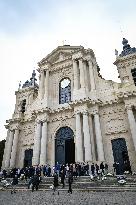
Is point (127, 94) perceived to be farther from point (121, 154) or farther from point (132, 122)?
point (121, 154)

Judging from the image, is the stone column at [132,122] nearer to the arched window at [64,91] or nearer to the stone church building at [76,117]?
the stone church building at [76,117]

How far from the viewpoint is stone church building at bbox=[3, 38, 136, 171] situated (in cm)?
1747

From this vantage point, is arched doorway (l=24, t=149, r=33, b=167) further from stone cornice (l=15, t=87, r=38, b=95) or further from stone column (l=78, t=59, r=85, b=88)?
stone cornice (l=15, t=87, r=38, b=95)

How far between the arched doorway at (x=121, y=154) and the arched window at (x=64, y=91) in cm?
688

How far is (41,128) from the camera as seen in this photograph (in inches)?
824

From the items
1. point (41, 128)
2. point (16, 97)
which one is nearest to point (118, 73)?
point (41, 128)

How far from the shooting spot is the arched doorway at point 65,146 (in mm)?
19172

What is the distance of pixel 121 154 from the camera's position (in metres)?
17.1

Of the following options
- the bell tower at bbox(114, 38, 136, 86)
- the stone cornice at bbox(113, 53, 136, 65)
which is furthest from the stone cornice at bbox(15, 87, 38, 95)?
the stone cornice at bbox(113, 53, 136, 65)

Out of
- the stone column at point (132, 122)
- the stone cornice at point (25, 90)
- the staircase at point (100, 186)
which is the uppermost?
the stone cornice at point (25, 90)

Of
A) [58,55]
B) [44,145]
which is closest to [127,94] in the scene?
[44,145]

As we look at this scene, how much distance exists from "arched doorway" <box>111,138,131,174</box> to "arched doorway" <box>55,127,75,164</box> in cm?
389

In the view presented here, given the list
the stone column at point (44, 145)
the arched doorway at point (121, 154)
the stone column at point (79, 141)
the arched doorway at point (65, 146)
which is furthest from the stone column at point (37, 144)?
the arched doorway at point (121, 154)

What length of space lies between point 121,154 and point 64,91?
361 inches
